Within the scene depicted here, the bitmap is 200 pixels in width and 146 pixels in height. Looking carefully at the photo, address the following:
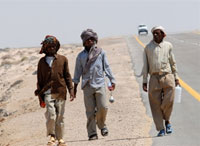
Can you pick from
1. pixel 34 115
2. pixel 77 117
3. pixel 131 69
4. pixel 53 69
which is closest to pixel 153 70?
pixel 53 69

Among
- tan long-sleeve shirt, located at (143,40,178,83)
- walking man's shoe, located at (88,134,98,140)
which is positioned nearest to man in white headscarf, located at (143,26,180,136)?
tan long-sleeve shirt, located at (143,40,178,83)

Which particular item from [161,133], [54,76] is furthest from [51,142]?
[161,133]

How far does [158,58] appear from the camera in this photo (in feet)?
31.0

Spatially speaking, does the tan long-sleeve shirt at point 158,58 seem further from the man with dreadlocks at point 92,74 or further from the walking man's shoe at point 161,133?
the walking man's shoe at point 161,133

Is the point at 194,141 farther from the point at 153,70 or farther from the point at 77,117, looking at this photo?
the point at 77,117

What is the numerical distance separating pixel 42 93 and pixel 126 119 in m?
3.22

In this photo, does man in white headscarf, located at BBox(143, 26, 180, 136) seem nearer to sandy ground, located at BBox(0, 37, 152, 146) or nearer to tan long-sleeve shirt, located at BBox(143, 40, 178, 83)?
tan long-sleeve shirt, located at BBox(143, 40, 178, 83)

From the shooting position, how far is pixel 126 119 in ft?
38.4

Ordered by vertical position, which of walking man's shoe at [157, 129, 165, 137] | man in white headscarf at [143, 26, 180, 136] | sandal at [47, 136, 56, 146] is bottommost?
walking man's shoe at [157, 129, 165, 137]

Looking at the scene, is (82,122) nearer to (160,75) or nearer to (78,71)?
(78,71)

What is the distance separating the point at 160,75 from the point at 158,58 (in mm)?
314

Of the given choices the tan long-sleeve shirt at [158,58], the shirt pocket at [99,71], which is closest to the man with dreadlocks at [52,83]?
the shirt pocket at [99,71]

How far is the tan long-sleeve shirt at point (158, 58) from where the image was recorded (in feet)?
31.0

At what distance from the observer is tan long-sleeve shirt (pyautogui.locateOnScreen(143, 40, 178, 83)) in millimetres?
9461
